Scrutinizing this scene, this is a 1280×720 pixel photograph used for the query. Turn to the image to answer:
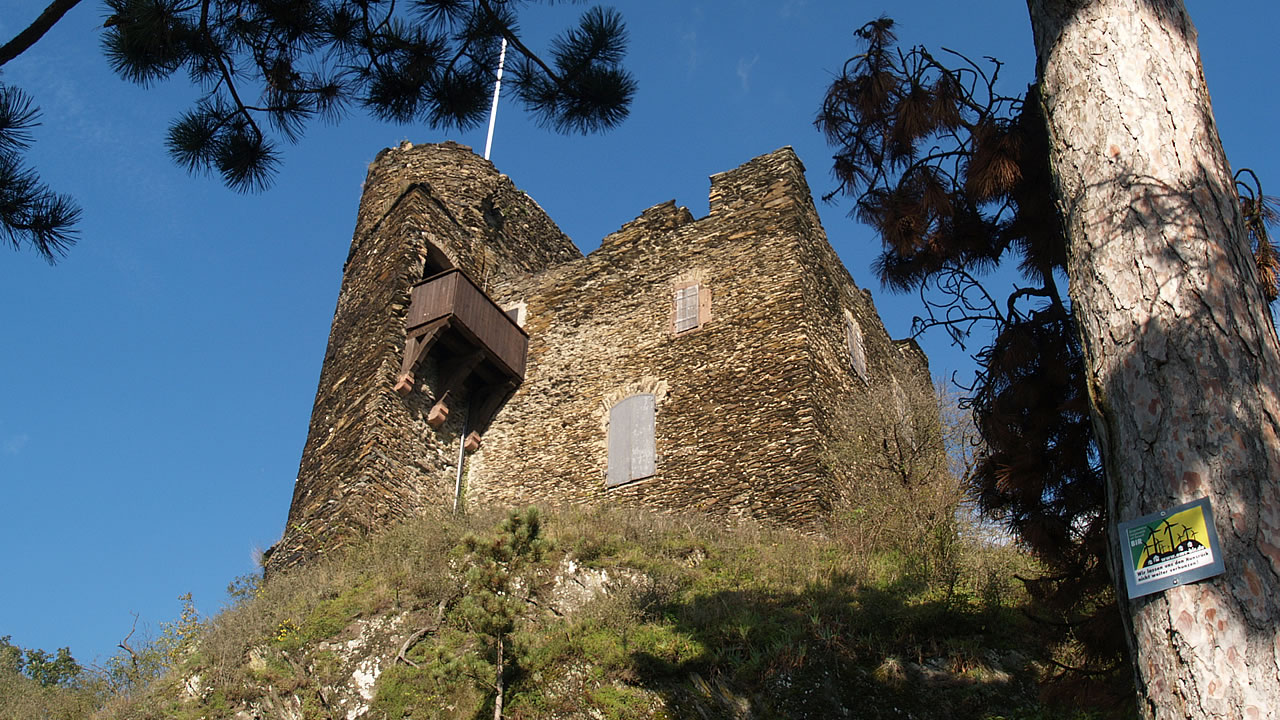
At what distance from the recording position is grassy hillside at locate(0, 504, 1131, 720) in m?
8.38

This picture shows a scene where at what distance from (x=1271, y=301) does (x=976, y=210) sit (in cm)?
172

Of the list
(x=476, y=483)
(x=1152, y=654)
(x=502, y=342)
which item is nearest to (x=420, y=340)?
(x=502, y=342)

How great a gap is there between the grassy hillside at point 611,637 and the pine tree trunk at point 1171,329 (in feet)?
14.3

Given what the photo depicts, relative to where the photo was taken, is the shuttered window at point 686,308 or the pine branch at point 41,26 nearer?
the pine branch at point 41,26

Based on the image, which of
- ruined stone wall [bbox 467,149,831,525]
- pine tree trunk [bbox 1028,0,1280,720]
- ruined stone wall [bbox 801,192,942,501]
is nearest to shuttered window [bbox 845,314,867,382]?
ruined stone wall [bbox 801,192,942,501]

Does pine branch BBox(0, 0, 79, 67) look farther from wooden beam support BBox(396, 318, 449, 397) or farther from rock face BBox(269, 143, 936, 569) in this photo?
wooden beam support BBox(396, 318, 449, 397)

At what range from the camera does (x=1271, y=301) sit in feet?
17.9

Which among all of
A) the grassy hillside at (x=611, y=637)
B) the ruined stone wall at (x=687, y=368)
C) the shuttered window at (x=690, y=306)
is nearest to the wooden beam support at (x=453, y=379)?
the ruined stone wall at (x=687, y=368)

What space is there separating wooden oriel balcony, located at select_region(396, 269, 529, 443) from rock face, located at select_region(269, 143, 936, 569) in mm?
36

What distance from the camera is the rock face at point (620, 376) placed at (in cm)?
1375

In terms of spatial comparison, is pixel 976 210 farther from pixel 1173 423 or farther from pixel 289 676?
pixel 289 676

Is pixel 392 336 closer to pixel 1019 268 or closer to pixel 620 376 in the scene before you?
pixel 620 376

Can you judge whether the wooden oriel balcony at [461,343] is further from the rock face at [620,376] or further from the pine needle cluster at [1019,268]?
the pine needle cluster at [1019,268]

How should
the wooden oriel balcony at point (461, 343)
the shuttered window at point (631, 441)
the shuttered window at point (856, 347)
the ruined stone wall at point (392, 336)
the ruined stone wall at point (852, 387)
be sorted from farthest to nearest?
the wooden oriel balcony at point (461, 343) < the shuttered window at point (856, 347) < the ruined stone wall at point (392, 336) < the shuttered window at point (631, 441) < the ruined stone wall at point (852, 387)
